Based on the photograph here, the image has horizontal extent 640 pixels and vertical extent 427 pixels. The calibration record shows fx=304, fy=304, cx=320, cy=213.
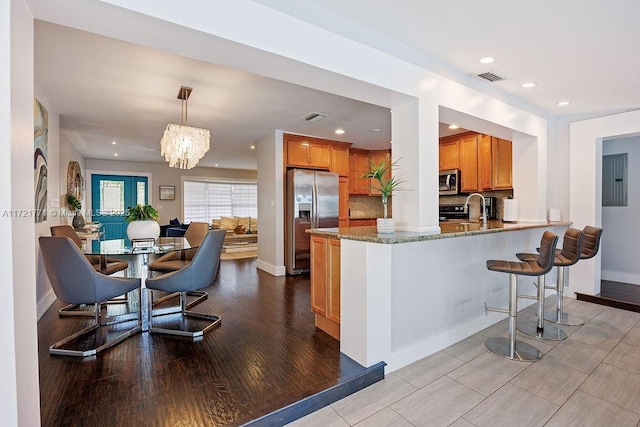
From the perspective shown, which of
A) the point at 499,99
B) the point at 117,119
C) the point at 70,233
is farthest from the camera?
the point at 117,119

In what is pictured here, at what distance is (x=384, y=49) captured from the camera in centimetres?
218

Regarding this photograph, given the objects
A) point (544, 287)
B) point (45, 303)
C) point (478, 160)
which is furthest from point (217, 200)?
point (544, 287)

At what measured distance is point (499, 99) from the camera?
10.3ft

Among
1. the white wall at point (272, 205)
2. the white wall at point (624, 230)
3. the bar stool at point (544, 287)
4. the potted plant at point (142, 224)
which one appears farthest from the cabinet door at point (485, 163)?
the potted plant at point (142, 224)

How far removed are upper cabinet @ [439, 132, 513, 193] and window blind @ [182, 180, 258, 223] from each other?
620 centimetres

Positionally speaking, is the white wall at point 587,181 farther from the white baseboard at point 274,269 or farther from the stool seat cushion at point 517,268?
the white baseboard at point 274,269

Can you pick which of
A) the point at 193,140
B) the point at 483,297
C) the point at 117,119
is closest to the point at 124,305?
the point at 193,140

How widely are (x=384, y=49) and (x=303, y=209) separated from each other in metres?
3.04

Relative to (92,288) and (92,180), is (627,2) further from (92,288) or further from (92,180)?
(92,180)

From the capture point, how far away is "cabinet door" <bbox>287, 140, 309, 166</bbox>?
5.09 m

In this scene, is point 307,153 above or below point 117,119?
below

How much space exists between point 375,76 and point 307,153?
3.24 metres

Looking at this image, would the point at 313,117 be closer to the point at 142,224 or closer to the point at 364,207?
the point at 142,224

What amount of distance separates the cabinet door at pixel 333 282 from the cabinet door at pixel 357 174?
156 inches
